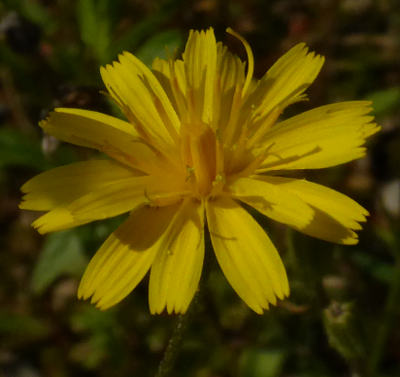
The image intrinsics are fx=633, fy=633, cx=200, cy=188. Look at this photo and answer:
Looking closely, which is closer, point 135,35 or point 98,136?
point 98,136

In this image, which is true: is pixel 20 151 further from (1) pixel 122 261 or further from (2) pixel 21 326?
(1) pixel 122 261

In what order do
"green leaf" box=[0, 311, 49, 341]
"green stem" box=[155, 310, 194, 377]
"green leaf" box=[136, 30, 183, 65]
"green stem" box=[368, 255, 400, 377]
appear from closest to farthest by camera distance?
"green stem" box=[155, 310, 194, 377] → "green stem" box=[368, 255, 400, 377] → "green leaf" box=[136, 30, 183, 65] → "green leaf" box=[0, 311, 49, 341]

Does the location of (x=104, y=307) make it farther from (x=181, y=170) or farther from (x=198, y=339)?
(x=198, y=339)

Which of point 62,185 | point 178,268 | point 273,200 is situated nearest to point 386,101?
point 273,200

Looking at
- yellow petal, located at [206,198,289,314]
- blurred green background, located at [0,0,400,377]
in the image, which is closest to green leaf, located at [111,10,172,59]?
blurred green background, located at [0,0,400,377]

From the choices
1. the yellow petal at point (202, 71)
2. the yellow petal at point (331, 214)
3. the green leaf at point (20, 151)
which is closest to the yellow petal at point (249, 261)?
the yellow petal at point (331, 214)

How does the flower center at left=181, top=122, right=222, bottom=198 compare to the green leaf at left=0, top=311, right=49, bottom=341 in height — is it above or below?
above

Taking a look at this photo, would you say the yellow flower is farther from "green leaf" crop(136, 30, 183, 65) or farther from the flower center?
"green leaf" crop(136, 30, 183, 65)
